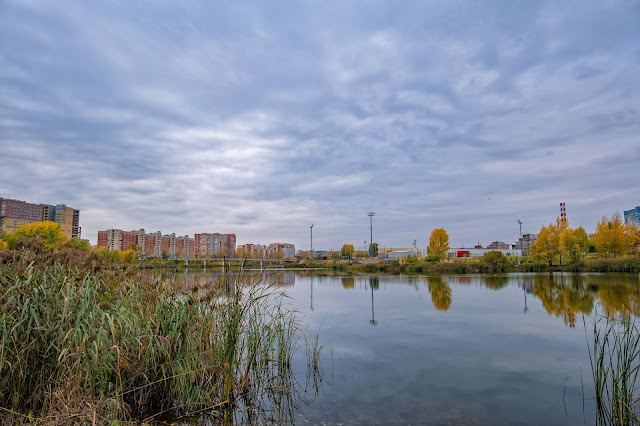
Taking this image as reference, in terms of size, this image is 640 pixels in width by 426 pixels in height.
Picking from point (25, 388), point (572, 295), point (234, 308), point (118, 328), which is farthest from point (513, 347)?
point (572, 295)

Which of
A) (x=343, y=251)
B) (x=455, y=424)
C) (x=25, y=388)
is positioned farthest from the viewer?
(x=343, y=251)

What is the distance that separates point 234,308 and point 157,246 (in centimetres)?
15746

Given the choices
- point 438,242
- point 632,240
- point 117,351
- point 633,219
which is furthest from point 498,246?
point 117,351

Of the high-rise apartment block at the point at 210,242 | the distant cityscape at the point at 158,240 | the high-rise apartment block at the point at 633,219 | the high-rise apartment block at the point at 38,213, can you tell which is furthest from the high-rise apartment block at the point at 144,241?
the high-rise apartment block at the point at 633,219

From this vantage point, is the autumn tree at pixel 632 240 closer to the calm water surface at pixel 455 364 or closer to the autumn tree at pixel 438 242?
the autumn tree at pixel 438 242

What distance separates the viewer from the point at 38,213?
11412cm

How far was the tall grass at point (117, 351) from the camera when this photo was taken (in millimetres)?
4645

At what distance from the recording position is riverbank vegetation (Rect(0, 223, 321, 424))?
464 centimetres

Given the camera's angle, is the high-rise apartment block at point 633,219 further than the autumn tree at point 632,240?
Yes

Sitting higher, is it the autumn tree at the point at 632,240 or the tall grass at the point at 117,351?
the autumn tree at the point at 632,240

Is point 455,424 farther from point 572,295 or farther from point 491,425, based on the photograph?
point 572,295

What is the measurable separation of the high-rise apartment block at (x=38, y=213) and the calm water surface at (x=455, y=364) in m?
114

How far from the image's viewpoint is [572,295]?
2228 cm

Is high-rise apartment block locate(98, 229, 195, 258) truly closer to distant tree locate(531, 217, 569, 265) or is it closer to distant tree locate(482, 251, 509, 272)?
distant tree locate(482, 251, 509, 272)
